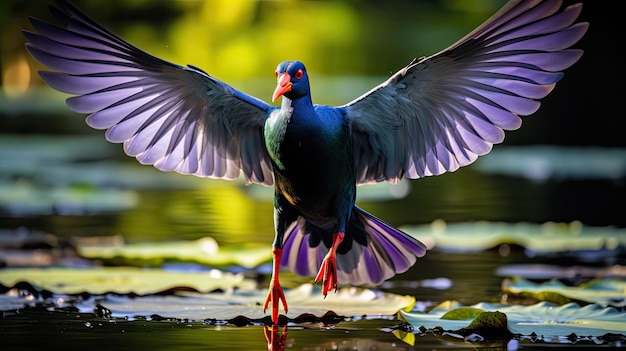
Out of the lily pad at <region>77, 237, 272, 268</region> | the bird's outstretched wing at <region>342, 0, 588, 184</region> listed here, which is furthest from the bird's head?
the lily pad at <region>77, 237, 272, 268</region>

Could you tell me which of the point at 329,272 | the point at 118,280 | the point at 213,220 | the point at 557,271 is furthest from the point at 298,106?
the point at 213,220

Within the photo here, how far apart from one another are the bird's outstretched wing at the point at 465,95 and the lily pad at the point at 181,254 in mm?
1226

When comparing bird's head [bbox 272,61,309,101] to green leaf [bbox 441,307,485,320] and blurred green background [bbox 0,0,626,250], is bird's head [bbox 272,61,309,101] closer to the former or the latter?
green leaf [bbox 441,307,485,320]

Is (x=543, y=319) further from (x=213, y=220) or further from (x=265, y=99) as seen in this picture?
(x=265, y=99)

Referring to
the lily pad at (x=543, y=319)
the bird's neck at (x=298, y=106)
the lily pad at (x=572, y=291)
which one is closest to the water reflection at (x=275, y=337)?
the lily pad at (x=543, y=319)

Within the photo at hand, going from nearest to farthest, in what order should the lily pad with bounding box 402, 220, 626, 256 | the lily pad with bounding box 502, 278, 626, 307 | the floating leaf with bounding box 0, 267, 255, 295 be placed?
the lily pad with bounding box 502, 278, 626, 307
the floating leaf with bounding box 0, 267, 255, 295
the lily pad with bounding box 402, 220, 626, 256

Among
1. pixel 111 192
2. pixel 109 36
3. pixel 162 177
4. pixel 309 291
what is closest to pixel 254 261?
pixel 309 291

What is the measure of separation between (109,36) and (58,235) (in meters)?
3.18

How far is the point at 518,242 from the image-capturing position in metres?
7.79

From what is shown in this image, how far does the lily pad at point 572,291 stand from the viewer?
5.94 meters

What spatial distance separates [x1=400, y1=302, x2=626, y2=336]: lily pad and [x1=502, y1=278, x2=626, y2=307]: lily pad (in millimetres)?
125

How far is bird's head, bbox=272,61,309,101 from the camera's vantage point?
5379 mm

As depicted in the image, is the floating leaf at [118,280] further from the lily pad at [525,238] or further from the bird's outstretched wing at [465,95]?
the lily pad at [525,238]

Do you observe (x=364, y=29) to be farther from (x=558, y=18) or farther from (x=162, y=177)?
(x=558, y=18)
